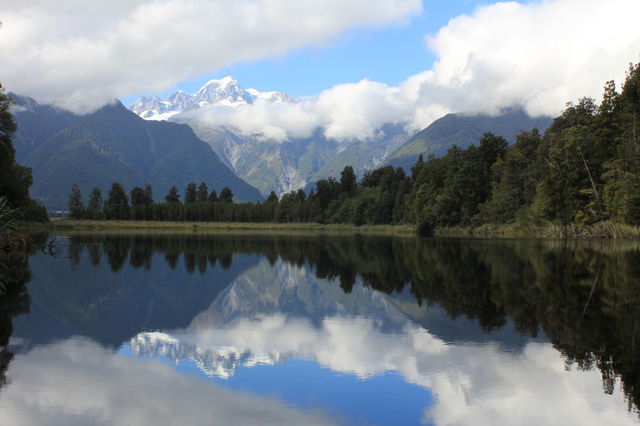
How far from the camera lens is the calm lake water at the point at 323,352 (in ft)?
28.5

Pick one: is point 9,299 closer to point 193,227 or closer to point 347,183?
point 193,227

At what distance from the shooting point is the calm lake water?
8672mm

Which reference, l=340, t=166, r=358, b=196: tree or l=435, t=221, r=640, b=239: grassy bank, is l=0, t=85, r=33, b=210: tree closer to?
l=435, t=221, r=640, b=239: grassy bank

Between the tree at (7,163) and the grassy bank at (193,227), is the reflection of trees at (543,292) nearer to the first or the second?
the tree at (7,163)

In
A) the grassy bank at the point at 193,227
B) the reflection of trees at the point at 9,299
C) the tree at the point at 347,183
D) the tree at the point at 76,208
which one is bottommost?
the grassy bank at the point at 193,227

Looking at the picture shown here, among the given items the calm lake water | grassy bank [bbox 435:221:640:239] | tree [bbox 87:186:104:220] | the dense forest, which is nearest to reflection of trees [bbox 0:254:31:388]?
the calm lake water

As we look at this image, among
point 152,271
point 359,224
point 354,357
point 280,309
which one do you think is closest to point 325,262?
point 152,271

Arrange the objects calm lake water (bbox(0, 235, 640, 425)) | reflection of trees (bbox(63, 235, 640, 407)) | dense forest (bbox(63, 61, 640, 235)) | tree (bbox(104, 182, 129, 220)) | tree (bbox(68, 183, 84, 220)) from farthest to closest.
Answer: tree (bbox(104, 182, 129, 220)) < tree (bbox(68, 183, 84, 220)) < dense forest (bbox(63, 61, 640, 235)) < reflection of trees (bbox(63, 235, 640, 407)) < calm lake water (bbox(0, 235, 640, 425))

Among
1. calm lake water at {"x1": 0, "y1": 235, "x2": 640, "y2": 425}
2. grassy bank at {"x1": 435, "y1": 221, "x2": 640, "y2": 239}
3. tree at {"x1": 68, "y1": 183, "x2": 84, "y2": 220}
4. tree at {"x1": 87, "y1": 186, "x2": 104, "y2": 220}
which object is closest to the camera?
calm lake water at {"x1": 0, "y1": 235, "x2": 640, "y2": 425}

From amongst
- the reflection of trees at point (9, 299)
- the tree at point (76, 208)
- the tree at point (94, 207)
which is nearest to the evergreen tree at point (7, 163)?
the reflection of trees at point (9, 299)

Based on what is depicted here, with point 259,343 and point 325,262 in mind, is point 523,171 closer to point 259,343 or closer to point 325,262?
point 325,262

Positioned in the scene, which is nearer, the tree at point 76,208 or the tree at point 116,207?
the tree at point 76,208

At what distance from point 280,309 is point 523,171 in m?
77.4

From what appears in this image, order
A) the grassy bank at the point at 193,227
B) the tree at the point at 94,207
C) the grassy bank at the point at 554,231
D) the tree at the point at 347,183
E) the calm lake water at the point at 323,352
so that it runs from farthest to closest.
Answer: the tree at the point at 347,183 < the tree at the point at 94,207 < the grassy bank at the point at 193,227 < the grassy bank at the point at 554,231 < the calm lake water at the point at 323,352
